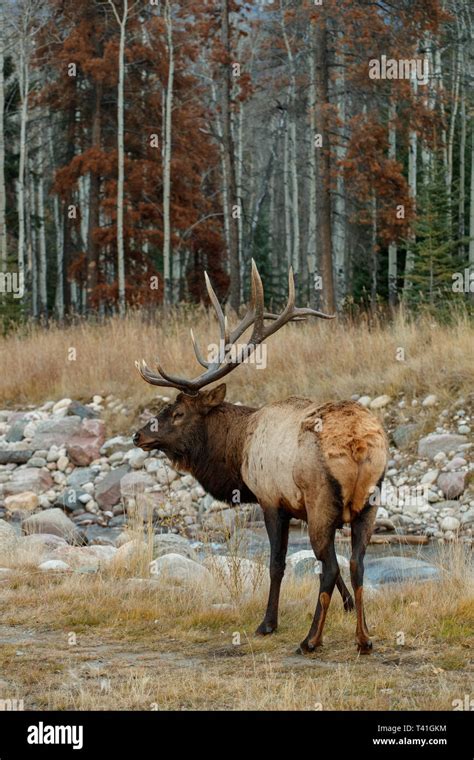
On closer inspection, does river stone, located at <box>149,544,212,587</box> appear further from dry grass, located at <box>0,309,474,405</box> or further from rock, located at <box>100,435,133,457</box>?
rock, located at <box>100,435,133,457</box>

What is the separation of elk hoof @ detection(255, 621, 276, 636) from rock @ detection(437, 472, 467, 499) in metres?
6.30

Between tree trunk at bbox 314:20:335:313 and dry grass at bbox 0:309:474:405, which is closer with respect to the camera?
dry grass at bbox 0:309:474:405

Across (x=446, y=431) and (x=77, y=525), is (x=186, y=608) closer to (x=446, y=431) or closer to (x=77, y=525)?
(x=77, y=525)

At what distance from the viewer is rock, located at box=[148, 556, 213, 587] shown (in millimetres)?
8336

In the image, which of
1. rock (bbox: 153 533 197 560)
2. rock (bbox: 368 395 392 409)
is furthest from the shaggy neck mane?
rock (bbox: 368 395 392 409)

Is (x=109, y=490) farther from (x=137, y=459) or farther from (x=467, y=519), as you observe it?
(x=467, y=519)

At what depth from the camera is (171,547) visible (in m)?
9.96

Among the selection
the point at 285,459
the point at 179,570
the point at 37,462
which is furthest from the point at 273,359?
the point at 285,459

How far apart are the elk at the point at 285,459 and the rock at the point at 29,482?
728cm

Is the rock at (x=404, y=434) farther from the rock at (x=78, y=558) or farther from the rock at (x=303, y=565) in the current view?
the rock at (x=78, y=558)

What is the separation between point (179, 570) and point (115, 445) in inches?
285

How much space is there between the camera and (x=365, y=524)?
21.4ft

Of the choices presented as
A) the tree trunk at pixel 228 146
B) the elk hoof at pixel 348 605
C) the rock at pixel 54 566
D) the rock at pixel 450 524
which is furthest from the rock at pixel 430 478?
the tree trunk at pixel 228 146
